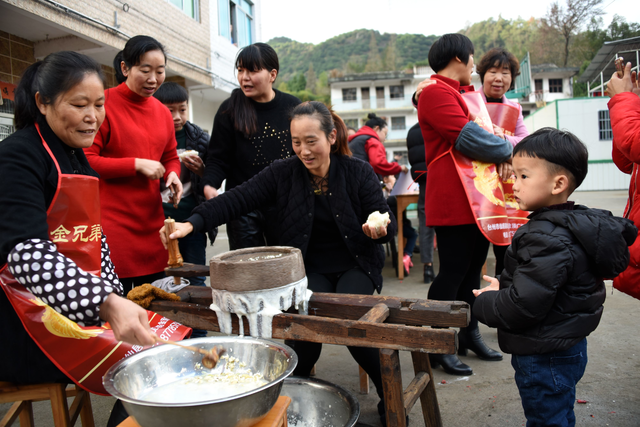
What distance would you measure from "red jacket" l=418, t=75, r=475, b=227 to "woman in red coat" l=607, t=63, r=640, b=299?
73 centimetres

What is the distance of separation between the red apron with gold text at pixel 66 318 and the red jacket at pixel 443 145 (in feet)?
5.61

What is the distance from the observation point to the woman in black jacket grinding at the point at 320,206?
2391 mm

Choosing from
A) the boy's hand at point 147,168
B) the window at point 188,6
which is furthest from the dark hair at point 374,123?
the window at point 188,6

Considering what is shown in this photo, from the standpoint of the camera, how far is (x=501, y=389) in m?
2.59

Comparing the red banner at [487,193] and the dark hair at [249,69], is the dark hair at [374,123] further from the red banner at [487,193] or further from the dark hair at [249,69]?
the red banner at [487,193]

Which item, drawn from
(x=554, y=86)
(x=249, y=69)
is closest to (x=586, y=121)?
(x=554, y=86)

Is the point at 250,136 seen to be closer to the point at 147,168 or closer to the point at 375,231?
the point at 147,168

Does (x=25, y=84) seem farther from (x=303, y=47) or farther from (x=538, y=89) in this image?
(x=303, y=47)

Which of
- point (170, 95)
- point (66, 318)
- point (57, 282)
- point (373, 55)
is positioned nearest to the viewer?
point (57, 282)

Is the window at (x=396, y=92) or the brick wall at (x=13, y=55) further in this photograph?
the window at (x=396, y=92)

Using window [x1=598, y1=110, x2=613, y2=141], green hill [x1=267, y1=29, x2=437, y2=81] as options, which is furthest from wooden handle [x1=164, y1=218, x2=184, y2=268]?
green hill [x1=267, y1=29, x2=437, y2=81]

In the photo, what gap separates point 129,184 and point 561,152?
82.9 inches

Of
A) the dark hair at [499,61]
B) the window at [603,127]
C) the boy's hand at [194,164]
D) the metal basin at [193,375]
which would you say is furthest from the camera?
the window at [603,127]

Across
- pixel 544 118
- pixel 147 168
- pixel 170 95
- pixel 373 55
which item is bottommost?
pixel 147 168
